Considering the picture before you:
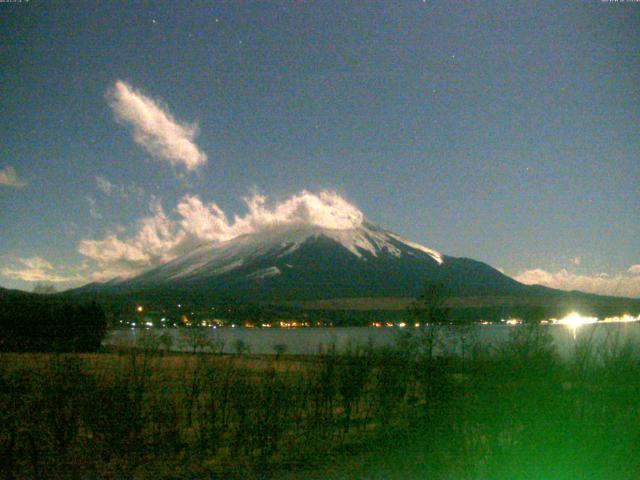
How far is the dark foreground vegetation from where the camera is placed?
21.7 feet

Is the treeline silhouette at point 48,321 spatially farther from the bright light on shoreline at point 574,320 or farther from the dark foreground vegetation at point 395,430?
the bright light on shoreline at point 574,320

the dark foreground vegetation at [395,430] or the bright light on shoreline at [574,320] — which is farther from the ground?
the bright light on shoreline at [574,320]

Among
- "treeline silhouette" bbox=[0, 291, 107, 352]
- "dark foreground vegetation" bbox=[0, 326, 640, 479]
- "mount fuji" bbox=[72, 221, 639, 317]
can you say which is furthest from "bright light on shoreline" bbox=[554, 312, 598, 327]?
"mount fuji" bbox=[72, 221, 639, 317]

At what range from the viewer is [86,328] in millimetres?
34312

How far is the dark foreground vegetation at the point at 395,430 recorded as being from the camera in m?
6.61

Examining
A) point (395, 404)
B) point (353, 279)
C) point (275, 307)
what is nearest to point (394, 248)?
point (353, 279)

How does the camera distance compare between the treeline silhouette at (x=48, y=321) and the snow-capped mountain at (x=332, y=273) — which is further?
the snow-capped mountain at (x=332, y=273)

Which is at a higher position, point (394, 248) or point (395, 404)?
point (394, 248)

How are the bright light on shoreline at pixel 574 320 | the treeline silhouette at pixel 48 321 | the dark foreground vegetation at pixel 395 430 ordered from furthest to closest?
the treeline silhouette at pixel 48 321 < the bright light on shoreline at pixel 574 320 < the dark foreground vegetation at pixel 395 430

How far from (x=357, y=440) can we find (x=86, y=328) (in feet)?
91.5

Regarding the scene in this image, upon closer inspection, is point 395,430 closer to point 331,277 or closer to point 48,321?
Result: point 48,321

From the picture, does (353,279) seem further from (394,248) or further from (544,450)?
(544,450)

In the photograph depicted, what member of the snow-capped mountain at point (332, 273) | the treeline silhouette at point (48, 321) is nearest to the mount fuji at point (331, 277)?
the snow-capped mountain at point (332, 273)

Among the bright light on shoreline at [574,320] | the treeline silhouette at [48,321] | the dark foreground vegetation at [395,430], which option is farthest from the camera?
the treeline silhouette at [48,321]
